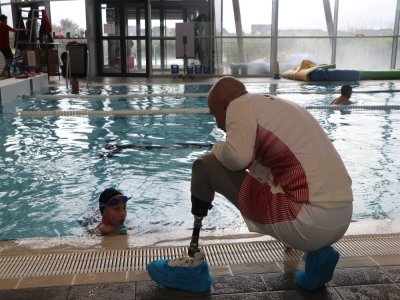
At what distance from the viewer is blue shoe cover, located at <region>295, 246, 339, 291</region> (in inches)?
80.3

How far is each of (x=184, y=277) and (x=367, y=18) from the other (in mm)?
19226

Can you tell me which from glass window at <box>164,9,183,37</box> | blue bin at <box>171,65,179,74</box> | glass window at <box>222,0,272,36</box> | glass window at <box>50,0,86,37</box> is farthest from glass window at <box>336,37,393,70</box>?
glass window at <box>50,0,86,37</box>

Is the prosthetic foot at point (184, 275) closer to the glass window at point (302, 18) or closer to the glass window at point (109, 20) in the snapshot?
the glass window at point (109, 20)

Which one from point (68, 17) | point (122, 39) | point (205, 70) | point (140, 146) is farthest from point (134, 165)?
point (68, 17)

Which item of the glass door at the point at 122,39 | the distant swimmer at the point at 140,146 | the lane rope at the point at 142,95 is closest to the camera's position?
the distant swimmer at the point at 140,146

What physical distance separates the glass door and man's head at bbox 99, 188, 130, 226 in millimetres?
14974

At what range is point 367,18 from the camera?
62.0 feet

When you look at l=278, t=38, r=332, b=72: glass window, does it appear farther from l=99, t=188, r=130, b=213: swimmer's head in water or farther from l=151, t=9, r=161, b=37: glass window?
l=99, t=188, r=130, b=213: swimmer's head in water

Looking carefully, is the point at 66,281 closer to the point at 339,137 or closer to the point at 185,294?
the point at 185,294

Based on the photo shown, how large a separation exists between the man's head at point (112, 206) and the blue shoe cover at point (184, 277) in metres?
1.24

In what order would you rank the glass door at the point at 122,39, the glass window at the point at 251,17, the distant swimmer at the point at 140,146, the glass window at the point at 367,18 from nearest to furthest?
the distant swimmer at the point at 140,146, the glass door at the point at 122,39, the glass window at the point at 251,17, the glass window at the point at 367,18

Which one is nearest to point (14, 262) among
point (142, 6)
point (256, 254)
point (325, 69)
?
point (256, 254)

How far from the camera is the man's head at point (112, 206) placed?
3334 millimetres

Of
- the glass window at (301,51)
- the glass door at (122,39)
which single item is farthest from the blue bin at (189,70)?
the glass window at (301,51)
